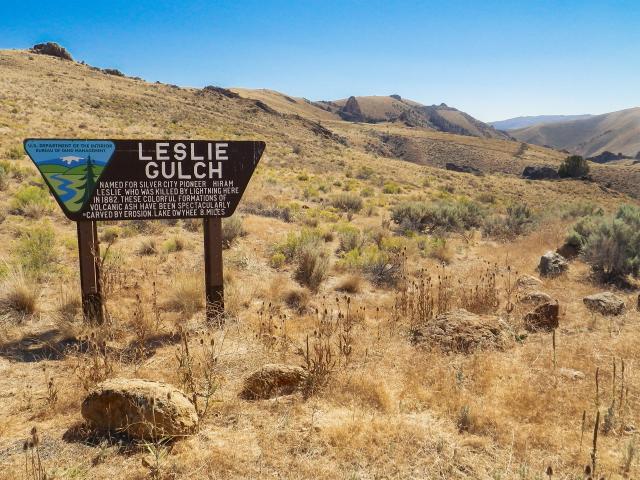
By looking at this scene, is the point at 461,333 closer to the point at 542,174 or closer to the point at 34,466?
the point at 34,466

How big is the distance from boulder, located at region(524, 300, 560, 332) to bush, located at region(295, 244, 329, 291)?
3.25 metres

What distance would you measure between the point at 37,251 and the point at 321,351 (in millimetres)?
5675

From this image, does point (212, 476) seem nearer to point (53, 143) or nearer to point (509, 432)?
point (509, 432)

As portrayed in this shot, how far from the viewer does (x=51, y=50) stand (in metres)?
62.3

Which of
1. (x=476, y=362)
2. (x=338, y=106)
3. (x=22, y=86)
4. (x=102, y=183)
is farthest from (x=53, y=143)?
(x=338, y=106)

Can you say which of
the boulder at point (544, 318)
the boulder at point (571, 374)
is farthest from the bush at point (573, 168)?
the boulder at point (571, 374)

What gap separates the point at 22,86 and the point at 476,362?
40.3 metres

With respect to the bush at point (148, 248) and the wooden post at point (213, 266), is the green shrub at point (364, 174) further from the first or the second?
the wooden post at point (213, 266)

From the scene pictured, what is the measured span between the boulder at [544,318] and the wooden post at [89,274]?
5.44 metres

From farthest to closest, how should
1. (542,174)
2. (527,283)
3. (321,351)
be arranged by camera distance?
(542,174)
(527,283)
(321,351)

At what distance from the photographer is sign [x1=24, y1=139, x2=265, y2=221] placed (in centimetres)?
523

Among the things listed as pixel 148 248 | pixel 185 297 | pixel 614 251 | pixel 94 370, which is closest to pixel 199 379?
pixel 94 370

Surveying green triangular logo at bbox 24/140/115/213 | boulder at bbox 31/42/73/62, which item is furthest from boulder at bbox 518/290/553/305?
boulder at bbox 31/42/73/62

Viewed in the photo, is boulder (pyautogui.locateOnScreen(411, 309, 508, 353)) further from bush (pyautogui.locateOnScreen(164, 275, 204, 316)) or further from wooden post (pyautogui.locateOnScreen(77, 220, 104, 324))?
Result: wooden post (pyautogui.locateOnScreen(77, 220, 104, 324))
